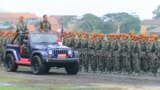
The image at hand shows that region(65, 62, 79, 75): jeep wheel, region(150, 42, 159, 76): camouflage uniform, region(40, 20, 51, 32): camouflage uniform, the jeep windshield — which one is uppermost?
region(40, 20, 51, 32): camouflage uniform

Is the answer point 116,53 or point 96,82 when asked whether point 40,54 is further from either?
point 96,82

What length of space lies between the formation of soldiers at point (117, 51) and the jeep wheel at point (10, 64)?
8.50 feet

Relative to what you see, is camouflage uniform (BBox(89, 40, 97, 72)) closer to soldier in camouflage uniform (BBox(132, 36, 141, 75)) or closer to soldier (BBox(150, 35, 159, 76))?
soldier in camouflage uniform (BBox(132, 36, 141, 75))

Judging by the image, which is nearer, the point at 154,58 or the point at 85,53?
the point at 154,58

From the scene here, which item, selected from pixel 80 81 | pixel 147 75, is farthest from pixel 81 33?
pixel 80 81

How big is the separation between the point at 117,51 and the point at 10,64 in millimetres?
4569

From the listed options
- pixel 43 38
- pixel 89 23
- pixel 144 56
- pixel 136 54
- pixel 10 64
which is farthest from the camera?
pixel 89 23

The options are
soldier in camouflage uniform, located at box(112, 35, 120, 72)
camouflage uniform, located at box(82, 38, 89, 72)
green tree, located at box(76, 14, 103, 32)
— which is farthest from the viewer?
green tree, located at box(76, 14, 103, 32)

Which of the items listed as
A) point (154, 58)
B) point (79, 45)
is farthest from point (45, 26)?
point (154, 58)

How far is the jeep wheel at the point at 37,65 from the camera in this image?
21.7 m

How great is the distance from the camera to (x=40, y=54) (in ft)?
71.4

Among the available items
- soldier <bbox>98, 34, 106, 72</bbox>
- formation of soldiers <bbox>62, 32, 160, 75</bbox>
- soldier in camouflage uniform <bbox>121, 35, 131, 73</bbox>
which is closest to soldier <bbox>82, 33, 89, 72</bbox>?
formation of soldiers <bbox>62, 32, 160, 75</bbox>

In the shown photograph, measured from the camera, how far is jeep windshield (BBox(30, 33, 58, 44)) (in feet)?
74.4

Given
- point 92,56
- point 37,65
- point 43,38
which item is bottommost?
point 37,65
